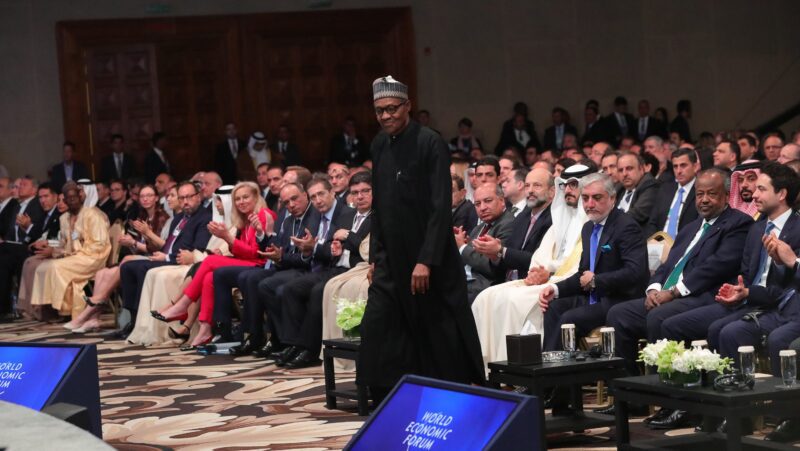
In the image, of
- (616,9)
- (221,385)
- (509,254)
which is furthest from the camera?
(616,9)

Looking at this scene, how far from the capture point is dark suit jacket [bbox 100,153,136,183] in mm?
17859

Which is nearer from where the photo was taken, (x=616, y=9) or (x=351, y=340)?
(x=351, y=340)

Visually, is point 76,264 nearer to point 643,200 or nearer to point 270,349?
point 270,349

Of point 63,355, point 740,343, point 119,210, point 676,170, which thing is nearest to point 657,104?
point 119,210

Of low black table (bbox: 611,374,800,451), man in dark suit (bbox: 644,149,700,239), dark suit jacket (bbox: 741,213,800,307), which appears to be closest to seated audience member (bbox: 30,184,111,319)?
man in dark suit (bbox: 644,149,700,239)

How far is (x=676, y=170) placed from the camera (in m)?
9.48

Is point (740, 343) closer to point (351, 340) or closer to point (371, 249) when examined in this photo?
point (371, 249)

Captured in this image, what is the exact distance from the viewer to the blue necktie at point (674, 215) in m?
9.13

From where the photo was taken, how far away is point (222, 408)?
7.40m

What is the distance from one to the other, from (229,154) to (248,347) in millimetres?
8590

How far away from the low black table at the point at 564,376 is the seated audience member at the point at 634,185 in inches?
142

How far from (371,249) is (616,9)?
14282 millimetres

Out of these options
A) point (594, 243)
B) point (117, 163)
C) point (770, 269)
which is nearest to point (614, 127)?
point (117, 163)

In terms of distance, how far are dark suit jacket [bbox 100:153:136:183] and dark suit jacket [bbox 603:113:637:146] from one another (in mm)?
6593
